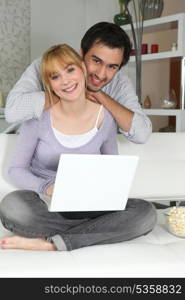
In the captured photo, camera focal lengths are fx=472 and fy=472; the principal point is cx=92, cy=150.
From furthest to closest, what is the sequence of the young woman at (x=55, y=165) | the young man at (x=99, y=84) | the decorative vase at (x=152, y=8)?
the decorative vase at (x=152, y=8) → the young man at (x=99, y=84) → the young woman at (x=55, y=165)

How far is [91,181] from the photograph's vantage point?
5.30 ft

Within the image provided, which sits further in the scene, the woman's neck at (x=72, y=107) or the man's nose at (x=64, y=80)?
the woman's neck at (x=72, y=107)

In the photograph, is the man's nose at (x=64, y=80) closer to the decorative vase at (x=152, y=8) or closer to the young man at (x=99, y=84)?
the young man at (x=99, y=84)

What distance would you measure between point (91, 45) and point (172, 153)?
78 cm

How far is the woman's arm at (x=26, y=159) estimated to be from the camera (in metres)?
1.95

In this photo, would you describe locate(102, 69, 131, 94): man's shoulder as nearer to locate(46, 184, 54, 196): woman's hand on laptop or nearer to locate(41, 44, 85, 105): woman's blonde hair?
locate(41, 44, 85, 105): woman's blonde hair

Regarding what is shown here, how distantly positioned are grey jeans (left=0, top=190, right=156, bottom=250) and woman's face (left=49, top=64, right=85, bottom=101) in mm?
444

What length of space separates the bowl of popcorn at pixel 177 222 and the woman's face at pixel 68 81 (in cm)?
62

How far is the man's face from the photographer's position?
6.78 feet

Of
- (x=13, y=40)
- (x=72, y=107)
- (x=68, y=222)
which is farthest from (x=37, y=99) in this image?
(x=13, y=40)

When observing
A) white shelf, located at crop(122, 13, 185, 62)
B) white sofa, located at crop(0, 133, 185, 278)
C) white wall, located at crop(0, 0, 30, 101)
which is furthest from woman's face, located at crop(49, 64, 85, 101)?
white wall, located at crop(0, 0, 30, 101)

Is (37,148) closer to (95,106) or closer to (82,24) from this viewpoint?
(95,106)

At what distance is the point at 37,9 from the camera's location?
5.45 m

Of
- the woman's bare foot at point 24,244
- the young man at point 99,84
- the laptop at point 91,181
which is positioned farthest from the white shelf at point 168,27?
the woman's bare foot at point 24,244
